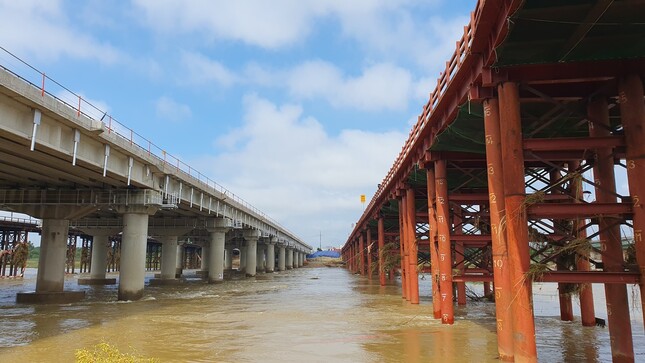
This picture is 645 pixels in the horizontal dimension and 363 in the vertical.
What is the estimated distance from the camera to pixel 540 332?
1477 centimetres

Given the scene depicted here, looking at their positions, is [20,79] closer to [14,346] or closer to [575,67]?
[14,346]

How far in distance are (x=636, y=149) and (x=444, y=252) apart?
8.03 m

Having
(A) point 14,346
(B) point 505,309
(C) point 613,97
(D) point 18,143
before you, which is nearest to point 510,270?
(B) point 505,309

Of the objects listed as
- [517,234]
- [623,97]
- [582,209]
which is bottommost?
[517,234]

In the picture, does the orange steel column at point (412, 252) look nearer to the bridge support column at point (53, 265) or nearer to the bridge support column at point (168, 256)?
the bridge support column at point (53, 265)

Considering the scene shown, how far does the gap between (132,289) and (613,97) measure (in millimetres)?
25960

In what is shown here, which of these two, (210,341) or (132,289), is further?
(132,289)

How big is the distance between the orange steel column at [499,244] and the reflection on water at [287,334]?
2.27 feet

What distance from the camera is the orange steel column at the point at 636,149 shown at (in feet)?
29.5

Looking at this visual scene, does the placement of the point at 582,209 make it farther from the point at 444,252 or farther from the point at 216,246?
the point at 216,246

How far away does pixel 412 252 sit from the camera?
22047mm

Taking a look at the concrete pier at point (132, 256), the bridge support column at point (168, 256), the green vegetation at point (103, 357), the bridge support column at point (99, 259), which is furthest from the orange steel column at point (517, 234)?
the bridge support column at point (99, 259)

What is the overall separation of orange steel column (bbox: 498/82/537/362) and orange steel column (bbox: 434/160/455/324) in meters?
6.55

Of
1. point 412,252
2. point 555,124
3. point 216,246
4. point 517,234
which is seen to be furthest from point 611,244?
point 216,246
